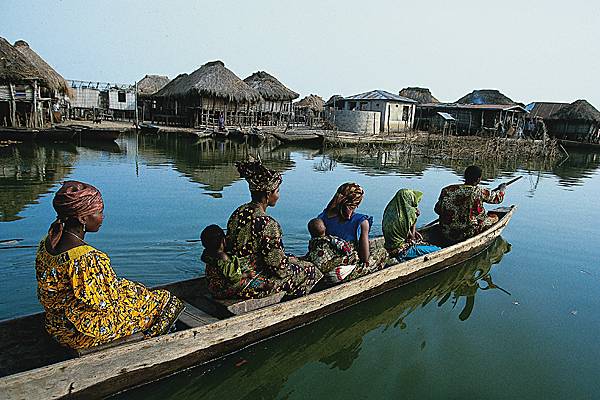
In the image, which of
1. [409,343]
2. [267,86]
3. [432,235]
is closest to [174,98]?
[267,86]

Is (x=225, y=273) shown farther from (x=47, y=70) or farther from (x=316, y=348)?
(x=47, y=70)

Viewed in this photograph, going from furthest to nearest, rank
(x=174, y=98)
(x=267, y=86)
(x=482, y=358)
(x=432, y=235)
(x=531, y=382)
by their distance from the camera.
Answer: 1. (x=267, y=86)
2. (x=174, y=98)
3. (x=432, y=235)
4. (x=482, y=358)
5. (x=531, y=382)

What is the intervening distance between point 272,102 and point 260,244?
1102 inches

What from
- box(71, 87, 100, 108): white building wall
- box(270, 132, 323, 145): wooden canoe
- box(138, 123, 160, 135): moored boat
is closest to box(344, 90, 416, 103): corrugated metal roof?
box(270, 132, 323, 145): wooden canoe

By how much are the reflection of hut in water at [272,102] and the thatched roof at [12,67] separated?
1349 cm

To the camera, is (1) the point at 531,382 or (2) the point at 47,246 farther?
(1) the point at 531,382

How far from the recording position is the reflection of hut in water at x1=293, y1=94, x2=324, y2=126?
112 feet

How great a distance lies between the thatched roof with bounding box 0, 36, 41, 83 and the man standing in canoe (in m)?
17.6

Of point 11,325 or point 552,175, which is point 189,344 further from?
point 552,175

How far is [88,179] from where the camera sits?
459 inches

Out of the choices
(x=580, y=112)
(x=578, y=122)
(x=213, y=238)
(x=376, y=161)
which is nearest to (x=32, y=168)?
(x=213, y=238)

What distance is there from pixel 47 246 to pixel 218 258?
1.22 metres

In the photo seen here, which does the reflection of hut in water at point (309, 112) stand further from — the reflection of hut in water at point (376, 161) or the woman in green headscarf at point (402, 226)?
the woman in green headscarf at point (402, 226)

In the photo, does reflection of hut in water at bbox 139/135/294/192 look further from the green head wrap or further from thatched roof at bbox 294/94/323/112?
thatched roof at bbox 294/94/323/112
